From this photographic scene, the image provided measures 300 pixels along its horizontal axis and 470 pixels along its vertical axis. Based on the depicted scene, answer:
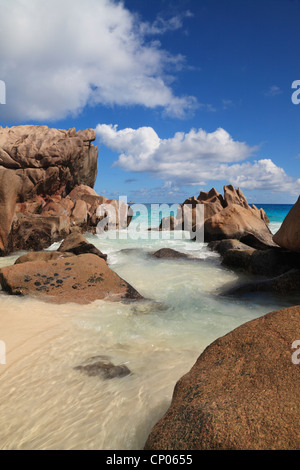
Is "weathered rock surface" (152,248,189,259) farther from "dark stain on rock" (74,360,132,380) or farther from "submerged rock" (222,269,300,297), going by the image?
"dark stain on rock" (74,360,132,380)

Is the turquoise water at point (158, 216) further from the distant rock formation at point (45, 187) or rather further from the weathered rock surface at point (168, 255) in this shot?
the weathered rock surface at point (168, 255)

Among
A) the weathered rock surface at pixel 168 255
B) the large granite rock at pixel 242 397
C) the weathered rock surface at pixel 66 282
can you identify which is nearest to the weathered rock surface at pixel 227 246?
the weathered rock surface at pixel 168 255

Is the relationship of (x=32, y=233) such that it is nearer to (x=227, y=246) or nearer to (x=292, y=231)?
(x=227, y=246)

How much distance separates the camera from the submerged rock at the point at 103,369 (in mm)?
2977

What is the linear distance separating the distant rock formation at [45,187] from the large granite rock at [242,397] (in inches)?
420

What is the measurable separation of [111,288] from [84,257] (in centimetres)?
110

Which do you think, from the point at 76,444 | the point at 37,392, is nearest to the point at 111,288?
the point at 37,392

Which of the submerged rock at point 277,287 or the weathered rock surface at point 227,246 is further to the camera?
the weathered rock surface at point 227,246

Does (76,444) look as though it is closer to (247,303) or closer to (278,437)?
(278,437)

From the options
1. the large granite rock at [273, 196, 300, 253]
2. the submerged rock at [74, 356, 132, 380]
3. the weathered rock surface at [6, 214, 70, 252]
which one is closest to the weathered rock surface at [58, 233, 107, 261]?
the weathered rock surface at [6, 214, 70, 252]

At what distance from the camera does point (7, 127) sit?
21547 millimetres

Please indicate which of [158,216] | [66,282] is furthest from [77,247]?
[158,216]
